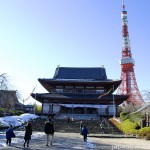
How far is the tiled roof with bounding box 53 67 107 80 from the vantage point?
5858cm

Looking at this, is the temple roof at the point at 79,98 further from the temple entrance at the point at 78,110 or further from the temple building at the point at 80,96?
the temple entrance at the point at 78,110

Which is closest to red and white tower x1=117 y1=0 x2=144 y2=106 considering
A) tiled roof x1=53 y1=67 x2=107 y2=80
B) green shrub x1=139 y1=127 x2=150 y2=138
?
tiled roof x1=53 y1=67 x2=107 y2=80

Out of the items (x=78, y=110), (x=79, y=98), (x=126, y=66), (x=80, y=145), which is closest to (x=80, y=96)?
(x=79, y=98)

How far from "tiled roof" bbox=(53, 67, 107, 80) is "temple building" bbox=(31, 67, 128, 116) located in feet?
0.66

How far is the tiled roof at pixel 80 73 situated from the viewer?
58578mm

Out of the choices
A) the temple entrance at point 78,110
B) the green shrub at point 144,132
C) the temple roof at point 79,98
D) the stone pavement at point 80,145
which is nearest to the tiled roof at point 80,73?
the temple roof at point 79,98

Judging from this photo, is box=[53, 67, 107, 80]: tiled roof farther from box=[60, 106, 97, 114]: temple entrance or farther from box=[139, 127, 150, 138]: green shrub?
box=[139, 127, 150, 138]: green shrub

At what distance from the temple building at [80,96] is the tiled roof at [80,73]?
20 cm

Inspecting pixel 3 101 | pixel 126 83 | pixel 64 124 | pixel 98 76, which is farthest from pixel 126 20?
pixel 3 101

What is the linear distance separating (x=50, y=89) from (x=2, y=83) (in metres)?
29.2

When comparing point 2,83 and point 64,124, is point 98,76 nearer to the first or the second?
point 64,124

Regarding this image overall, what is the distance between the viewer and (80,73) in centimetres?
6016

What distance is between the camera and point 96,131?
108ft

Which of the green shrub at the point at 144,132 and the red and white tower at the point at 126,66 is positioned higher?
the red and white tower at the point at 126,66
